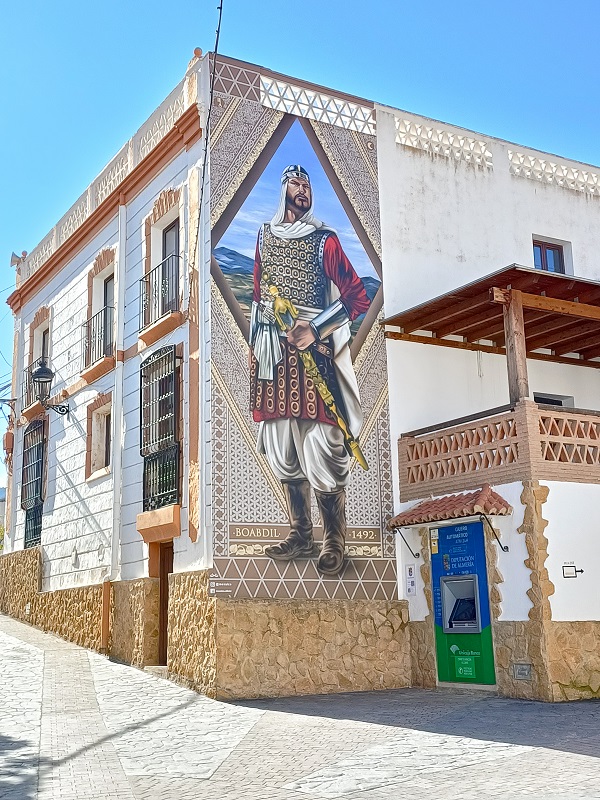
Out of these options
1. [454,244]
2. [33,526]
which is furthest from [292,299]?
[33,526]

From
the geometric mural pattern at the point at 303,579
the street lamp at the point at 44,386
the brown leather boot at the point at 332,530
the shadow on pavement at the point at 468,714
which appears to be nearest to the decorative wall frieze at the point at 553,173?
the brown leather boot at the point at 332,530

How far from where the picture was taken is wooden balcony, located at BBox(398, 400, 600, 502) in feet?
40.8

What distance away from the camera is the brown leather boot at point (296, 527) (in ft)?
43.2

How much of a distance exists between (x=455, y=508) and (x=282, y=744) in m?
4.75

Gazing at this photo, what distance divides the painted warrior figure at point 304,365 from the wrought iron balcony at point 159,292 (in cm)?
163

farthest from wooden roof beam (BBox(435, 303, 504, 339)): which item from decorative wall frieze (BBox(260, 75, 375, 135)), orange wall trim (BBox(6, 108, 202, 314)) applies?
orange wall trim (BBox(6, 108, 202, 314))

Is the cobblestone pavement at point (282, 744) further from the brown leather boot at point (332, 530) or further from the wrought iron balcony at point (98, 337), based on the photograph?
the wrought iron balcony at point (98, 337)

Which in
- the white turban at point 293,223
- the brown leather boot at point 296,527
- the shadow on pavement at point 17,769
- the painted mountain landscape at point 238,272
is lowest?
the shadow on pavement at point 17,769

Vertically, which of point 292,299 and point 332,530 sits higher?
point 292,299

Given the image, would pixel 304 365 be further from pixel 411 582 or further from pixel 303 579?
pixel 411 582

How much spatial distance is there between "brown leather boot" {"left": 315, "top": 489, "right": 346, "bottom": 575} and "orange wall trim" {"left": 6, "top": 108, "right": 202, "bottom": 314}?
586 centimetres

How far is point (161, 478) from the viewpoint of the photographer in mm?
14367

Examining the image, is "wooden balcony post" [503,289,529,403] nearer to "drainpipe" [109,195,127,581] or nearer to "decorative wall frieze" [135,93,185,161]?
"decorative wall frieze" [135,93,185,161]

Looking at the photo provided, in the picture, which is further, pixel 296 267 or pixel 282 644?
pixel 296 267
